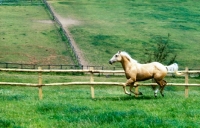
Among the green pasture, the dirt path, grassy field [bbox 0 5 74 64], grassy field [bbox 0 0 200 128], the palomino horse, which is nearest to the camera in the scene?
the green pasture

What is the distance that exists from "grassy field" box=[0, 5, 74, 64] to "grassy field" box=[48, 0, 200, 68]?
374cm

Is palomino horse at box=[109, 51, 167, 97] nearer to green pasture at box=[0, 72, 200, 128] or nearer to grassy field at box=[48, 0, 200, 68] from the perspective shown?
green pasture at box=[0, 72, 200, 128]

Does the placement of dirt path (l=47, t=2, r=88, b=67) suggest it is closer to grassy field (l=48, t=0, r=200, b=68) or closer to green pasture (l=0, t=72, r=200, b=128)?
grassy field (l=48, t=0, r=200, b=68)

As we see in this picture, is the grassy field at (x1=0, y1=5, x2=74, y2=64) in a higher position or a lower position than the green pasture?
higher

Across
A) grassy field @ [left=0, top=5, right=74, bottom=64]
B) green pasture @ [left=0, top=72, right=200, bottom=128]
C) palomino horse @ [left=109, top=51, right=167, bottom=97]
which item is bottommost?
green pasture @ [left=0, top=72, right=200, bottom=128]

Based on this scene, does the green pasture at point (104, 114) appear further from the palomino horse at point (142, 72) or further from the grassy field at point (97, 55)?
the palomino horse at point (142, 72)

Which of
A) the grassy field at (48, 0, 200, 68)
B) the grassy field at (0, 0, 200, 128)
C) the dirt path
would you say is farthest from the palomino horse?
the grassy field at (48, 0, 200, 68)

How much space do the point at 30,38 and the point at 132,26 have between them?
71.4ft

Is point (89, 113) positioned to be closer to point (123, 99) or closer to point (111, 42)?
point (123, 99)

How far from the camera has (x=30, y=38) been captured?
65375 millimetres

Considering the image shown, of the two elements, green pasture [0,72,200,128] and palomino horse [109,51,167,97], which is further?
palomino horse [109,51,167,97]

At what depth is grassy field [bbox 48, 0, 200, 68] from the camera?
205 ft

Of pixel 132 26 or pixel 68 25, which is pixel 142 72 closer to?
pixel 68 25

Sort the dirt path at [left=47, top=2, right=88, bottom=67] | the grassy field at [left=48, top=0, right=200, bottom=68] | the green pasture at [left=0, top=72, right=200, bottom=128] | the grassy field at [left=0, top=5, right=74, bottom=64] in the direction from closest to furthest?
the green pasture at [left=0, top=72, right=200, bottom=128], the grassy field at [left=0, top=5, right=74, bottom=64], the dirt path at [left=47, top=2, right=88, bottom=67], the grassy field at [left=48, top=0, right=200, bottom=68]
